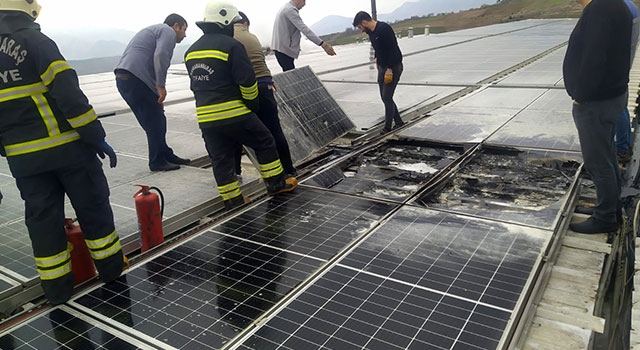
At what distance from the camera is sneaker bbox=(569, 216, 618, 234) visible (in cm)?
365

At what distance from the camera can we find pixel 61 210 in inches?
119

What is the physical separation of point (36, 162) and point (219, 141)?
5.44ft

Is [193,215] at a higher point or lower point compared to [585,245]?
higher

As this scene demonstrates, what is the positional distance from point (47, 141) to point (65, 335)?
1.14 metres

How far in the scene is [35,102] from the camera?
2832mm

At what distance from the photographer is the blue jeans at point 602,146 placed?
363 centimetres

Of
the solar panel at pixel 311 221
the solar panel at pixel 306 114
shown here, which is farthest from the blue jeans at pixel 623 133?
the solar panel at pixel 306 114

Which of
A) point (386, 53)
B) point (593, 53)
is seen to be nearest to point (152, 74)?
point (386, 53)

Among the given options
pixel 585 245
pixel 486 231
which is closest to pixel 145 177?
pixel 486 231

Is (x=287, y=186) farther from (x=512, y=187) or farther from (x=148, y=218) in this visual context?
(x=512, y=187)

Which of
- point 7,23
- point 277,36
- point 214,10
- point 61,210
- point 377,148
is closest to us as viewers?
point 7,23

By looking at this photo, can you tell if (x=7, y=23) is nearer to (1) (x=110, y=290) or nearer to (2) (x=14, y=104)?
(2) (x=14, y=104)

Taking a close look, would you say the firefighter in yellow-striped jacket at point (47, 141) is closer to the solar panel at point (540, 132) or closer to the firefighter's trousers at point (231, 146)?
the firefighter's trousers at point (231, 146)

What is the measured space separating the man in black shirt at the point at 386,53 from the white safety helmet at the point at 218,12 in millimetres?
3059
